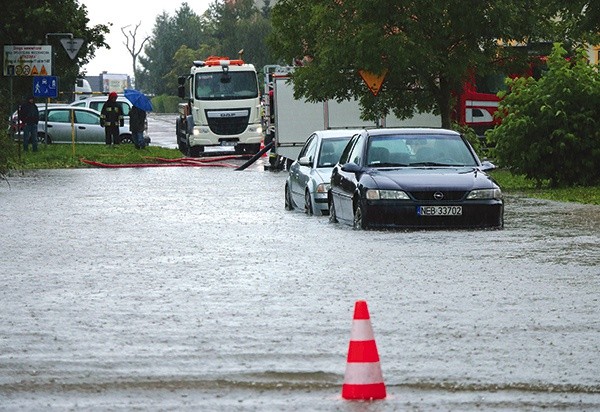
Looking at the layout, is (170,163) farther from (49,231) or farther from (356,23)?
(49,231)

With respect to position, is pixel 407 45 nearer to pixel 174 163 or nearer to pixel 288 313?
pixel 174 163

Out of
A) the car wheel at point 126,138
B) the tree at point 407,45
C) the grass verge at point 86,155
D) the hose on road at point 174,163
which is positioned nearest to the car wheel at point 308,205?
the tree at point 407,45

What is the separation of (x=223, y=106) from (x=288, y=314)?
42617mm

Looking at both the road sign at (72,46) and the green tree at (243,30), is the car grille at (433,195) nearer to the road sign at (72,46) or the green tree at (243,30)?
the road sign at (72,46)

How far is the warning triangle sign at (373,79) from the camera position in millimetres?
38438

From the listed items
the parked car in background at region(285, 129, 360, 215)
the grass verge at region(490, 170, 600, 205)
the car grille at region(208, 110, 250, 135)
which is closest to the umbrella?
the car grille at region(208, 110, 250, 135)

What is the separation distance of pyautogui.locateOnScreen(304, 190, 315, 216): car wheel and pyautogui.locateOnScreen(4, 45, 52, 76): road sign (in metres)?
30.7

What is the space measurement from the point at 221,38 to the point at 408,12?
126m

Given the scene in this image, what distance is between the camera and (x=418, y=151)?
890 inches

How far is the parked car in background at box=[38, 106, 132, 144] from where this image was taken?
2403 inches

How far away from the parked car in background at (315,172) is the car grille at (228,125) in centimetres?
2713

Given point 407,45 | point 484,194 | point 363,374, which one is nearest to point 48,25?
point 407,45

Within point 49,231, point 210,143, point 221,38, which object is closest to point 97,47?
point 210,143

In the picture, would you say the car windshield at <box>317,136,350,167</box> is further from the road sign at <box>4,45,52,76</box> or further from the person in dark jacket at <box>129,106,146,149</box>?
the road sign at <box>4,45,52,76</box>
